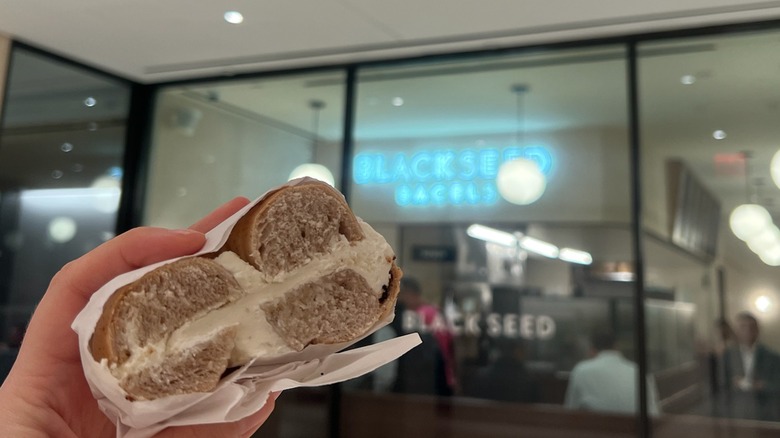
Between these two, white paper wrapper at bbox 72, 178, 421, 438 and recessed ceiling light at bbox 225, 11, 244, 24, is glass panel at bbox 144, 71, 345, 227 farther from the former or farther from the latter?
white paper wrapper at bbox 72, 178, 421, 438

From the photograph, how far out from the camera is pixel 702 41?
3309mm

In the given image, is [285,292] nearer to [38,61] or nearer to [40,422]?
[40,422]

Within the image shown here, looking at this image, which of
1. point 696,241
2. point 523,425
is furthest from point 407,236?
point 696,241

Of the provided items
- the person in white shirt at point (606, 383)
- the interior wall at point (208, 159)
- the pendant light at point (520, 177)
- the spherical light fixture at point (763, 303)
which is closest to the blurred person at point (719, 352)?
the spherical light fixture at point (763, 303)

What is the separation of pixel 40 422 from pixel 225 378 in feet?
0.87

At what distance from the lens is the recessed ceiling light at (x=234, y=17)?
127 inches

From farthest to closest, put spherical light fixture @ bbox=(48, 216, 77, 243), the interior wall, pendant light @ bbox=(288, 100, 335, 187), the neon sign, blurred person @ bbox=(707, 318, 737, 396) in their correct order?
A: the interior wall
pendant light @ bbox=(288, 100, 335, 187)
spherical light fixture @ bbox=(48, 216, 77, 243)
the neon sign
blurred person @ bbox=(707, 318, 737, 396)

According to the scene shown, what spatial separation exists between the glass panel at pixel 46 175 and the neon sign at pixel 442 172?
1.79 meters

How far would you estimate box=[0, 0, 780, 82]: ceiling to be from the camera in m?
3.08

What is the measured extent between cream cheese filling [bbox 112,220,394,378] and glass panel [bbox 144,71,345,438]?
10.1 ft

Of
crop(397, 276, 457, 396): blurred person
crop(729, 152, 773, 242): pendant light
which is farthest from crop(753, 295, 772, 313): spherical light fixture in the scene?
crop(397, 276, 457, 396): blurred person

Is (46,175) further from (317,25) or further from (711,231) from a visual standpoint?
(711,231)

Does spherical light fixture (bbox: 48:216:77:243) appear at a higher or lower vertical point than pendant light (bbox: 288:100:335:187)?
lower

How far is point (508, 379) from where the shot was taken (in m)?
3.44
